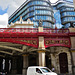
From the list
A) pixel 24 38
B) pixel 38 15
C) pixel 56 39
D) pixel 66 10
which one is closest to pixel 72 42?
pixel 56 39

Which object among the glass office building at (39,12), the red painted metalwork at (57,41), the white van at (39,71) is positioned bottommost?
the white van at (39,71)

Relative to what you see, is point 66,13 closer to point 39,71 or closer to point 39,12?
point 39,12

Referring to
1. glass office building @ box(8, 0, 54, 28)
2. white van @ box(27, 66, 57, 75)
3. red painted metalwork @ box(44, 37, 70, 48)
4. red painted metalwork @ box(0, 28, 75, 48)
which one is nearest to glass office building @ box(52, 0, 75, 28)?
glass office building @ box(8, 0, 54, 28)

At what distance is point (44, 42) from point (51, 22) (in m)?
54.0

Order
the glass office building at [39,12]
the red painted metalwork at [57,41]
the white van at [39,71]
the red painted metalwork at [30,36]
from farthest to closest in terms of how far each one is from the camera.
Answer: the glass office building at [39,12] → the red painted metalwork at [57,41] → the red painted metalwork at [30,36] → the white van at [39,71]

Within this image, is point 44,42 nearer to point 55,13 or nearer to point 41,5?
point 41,5

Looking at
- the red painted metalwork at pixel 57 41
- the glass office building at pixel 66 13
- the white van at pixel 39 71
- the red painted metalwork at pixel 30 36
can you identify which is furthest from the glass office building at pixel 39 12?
the white van at pixel 39 71

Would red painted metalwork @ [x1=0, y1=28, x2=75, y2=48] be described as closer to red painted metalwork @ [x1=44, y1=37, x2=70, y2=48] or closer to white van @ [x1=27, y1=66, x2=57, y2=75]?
red painted metalwork @ [x1=44, y1=37, x2=70, y2=48]

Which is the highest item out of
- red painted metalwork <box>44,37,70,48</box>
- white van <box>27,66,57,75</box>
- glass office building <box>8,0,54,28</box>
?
glass office building <box>8,0,54,28</box>

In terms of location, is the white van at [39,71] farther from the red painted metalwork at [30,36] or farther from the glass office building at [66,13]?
the glass office building at [66,13]

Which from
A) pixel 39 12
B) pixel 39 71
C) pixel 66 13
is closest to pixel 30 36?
pixel 39 71

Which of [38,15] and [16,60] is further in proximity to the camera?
[38,15]

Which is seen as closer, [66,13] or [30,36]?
[30,36]

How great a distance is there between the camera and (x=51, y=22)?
225 feet
